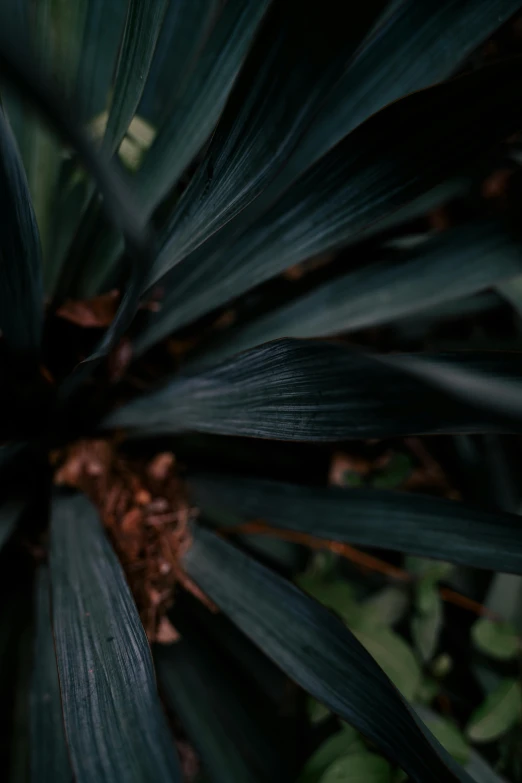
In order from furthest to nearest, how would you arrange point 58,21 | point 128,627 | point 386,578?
point 386,578
point 58,21
point 128,627

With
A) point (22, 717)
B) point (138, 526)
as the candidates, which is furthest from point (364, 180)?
point (22, 717)

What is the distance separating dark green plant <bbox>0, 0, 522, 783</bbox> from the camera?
0.43 meters

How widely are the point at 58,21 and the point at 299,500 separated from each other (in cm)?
59

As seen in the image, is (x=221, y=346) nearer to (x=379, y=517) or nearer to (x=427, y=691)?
(x=379, y=517)

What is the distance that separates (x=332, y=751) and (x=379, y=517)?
0.95ft

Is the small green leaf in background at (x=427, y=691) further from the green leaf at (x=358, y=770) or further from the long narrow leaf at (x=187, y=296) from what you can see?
the long narrow leaf at (x=187, y=296)


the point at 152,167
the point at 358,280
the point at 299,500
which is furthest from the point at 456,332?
the point at 152,167

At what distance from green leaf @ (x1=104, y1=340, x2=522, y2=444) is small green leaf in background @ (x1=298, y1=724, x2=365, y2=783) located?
0.42 metres

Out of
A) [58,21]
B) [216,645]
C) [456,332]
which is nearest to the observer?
[58,21]

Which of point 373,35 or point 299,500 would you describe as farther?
point 299,500

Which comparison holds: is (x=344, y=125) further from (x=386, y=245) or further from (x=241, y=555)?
(x=241, y=555)

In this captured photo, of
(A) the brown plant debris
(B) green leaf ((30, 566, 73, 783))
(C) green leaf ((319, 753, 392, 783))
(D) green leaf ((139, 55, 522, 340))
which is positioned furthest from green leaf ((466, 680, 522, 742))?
(D) green leaf ((139, 55, 522, 340))

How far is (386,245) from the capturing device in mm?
787

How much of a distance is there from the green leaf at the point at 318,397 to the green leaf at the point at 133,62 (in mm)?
241
